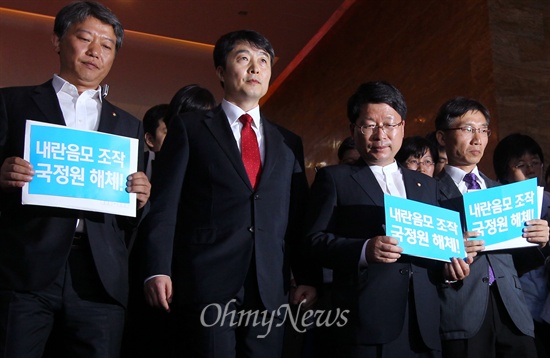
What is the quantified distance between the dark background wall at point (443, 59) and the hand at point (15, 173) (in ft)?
12.4

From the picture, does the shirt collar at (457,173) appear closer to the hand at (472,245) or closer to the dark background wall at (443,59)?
the hand at (472,245)

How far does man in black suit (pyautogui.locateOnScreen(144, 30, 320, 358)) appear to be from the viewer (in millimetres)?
2297

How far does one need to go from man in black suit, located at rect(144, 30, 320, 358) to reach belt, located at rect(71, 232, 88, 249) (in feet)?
0.73

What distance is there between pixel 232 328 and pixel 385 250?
0.55m

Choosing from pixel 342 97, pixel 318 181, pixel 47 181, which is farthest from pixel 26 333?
pixel 342 97

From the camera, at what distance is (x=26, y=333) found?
2.05 meters

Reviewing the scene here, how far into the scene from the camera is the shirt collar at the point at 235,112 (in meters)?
2.63

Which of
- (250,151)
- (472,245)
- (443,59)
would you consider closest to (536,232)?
(472,245)

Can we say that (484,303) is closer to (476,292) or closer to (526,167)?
(476,292)

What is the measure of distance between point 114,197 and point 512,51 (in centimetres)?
404

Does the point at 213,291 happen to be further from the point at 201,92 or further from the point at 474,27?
the point at 474,27

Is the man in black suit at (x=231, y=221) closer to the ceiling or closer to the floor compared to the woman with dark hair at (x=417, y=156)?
closer to the floor

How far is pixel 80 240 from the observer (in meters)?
2.21

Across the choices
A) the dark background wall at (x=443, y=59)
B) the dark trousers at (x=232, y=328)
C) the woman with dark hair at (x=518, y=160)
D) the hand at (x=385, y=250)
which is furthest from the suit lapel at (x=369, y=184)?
the dark background wall at (x=443, y=59)
